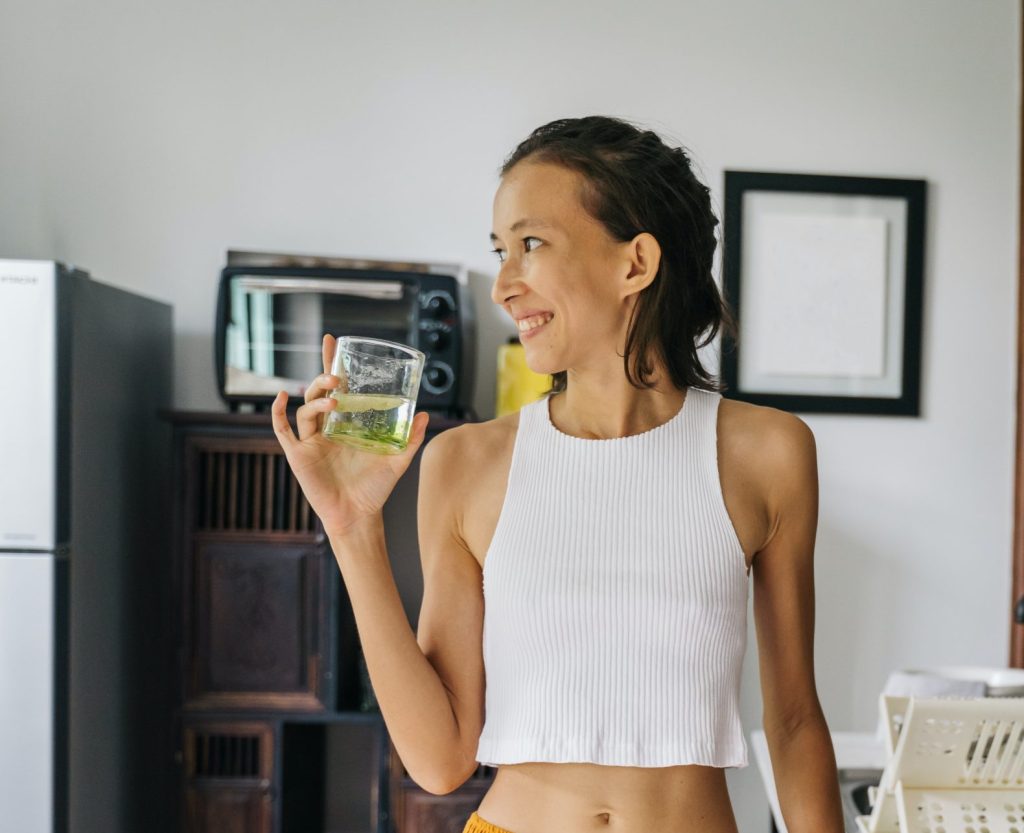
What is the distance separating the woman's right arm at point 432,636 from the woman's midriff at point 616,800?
0.11 m

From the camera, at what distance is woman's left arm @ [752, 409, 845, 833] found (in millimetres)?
1124

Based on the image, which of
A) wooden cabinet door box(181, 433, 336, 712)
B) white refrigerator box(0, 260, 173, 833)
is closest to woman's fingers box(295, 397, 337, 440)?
white refrigerator box(0, 260, 173, 833)

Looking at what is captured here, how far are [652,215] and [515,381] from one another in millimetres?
1511

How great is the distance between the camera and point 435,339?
8.29ft

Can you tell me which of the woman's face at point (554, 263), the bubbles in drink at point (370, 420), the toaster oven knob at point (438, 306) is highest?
the toaster oven knob at point (438, 306)

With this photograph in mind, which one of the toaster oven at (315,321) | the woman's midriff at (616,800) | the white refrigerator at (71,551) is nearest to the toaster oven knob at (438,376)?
the toaster oven at (315,321)

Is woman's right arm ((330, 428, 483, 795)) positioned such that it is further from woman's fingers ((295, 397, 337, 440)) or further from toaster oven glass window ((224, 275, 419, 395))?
toaster oven glass window ((224, 275, 419, 395))

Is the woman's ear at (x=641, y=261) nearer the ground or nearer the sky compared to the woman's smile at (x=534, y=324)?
nearer the sky

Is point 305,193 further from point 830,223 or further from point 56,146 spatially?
point 830,223

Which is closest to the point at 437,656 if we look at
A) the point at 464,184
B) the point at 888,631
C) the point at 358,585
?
the point at 358,585

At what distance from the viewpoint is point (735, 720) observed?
1.10 meters

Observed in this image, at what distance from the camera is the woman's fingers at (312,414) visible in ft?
3.27

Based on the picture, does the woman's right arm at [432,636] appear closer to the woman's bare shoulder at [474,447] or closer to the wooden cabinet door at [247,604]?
the woman's bare shoulder at [474,447]

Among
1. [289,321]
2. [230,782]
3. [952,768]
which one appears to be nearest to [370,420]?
[952,768]
